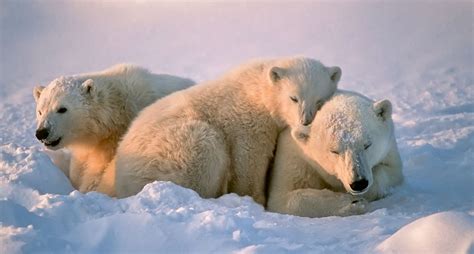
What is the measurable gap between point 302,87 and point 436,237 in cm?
277

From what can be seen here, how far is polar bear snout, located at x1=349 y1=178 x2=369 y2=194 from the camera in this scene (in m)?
5.03

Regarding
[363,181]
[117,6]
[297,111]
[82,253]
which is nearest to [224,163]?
[297,111]

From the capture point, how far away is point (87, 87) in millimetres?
6922

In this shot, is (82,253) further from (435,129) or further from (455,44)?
(455,44)

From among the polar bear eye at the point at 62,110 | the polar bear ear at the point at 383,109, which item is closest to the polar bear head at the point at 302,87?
the polar bear ear at the point at 383,109

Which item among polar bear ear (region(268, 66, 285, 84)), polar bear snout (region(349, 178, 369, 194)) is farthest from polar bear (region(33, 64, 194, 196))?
polar bear snout (region(349, 178, 369, 194))

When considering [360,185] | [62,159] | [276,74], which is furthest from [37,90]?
[360,185]

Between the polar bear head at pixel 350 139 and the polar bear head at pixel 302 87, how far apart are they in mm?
194

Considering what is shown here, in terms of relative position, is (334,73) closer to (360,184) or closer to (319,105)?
(319,105)

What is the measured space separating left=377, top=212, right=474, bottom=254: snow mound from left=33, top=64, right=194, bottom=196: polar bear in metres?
3.60

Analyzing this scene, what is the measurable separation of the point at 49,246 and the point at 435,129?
284 inches

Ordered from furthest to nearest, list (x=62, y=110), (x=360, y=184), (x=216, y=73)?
(x=216, y=73), (x=62, y=110), (x=360, y=184)

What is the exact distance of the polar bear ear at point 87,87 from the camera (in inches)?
271

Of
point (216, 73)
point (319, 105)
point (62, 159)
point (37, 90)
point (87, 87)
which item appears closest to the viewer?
point (319, 105)
